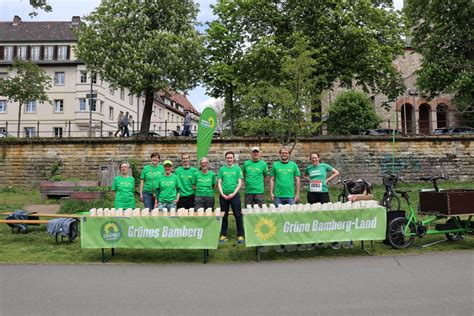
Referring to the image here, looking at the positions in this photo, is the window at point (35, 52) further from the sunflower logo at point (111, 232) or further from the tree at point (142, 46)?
the sunflower logo at point (111, 232)

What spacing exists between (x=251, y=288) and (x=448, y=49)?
23.6m

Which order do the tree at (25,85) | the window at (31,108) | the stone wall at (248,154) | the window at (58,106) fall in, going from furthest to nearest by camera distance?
the window at (58,106)
the window at (31,108)
the tree at (25,85)
the stone wall at (248,154)

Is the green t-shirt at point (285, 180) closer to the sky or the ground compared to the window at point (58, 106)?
closer to the ground

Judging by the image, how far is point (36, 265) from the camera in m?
6.80

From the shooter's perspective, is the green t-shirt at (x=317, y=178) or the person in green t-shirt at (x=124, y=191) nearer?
the person in green t-shirt at (x=124, y=191)

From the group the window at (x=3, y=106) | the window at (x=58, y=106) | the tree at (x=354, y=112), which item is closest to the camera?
the tree at (x=354, y=112)

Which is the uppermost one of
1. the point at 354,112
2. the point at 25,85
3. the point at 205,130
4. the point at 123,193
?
the point at 25,85

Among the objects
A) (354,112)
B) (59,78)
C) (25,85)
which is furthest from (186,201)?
(59,78)

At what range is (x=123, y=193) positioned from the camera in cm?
818

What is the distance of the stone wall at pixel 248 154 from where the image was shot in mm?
21938

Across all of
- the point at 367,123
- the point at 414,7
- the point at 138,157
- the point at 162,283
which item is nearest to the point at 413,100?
the point at 367,123

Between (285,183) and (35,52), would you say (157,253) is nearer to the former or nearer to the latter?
(285,183)

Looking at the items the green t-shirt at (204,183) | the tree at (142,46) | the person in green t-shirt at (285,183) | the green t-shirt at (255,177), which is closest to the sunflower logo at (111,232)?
the green t-shirt at (204,183)

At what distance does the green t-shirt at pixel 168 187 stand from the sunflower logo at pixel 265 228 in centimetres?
214
